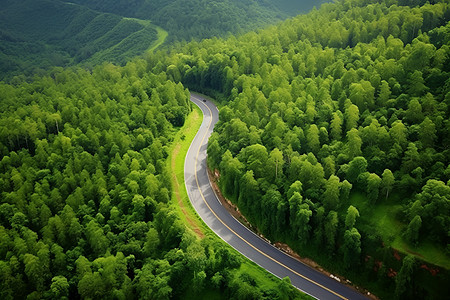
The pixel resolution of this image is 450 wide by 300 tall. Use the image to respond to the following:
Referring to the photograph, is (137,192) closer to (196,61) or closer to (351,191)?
(351,191)

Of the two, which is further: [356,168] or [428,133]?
[356,168]

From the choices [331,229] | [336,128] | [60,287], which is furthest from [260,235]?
[60,287]

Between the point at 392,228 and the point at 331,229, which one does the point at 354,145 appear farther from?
the point at 331,229

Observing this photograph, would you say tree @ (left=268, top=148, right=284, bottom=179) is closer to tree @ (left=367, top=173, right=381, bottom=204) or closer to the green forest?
the green forest

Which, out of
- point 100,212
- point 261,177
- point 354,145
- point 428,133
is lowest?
point 100,212

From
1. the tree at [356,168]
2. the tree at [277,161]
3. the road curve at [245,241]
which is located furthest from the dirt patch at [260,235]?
the tree at [356,168]

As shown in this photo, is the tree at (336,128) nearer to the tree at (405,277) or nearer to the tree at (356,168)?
the tree at (356,168)

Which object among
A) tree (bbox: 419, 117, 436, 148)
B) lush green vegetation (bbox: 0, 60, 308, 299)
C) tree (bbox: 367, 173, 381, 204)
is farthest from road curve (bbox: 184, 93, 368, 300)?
tree (bbox: 419, 117, 436, 148)
